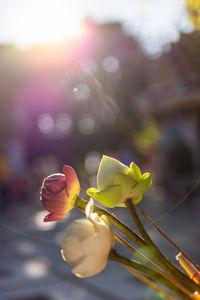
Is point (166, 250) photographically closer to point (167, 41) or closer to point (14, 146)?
point (167, 41)

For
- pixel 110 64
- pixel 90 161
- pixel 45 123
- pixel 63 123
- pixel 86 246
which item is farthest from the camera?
pixel 90 161

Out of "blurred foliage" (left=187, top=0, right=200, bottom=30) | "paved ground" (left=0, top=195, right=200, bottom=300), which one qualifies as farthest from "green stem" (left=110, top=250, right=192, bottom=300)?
"paved ground" (left=0, top=195, right=200, bottom=300)

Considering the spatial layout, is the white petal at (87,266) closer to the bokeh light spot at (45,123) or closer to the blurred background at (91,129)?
the blurred background at (91,129)

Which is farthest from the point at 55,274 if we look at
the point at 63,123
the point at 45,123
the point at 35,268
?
the point at 63,123

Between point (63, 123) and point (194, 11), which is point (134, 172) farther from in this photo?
point (63, 123)

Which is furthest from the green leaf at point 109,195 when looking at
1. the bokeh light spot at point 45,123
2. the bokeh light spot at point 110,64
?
the bokeh light spot at point 45,123

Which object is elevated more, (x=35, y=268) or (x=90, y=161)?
(x=90, y=161)

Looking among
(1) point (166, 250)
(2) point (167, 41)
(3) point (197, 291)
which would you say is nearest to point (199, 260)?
(1) point (166, 250)
